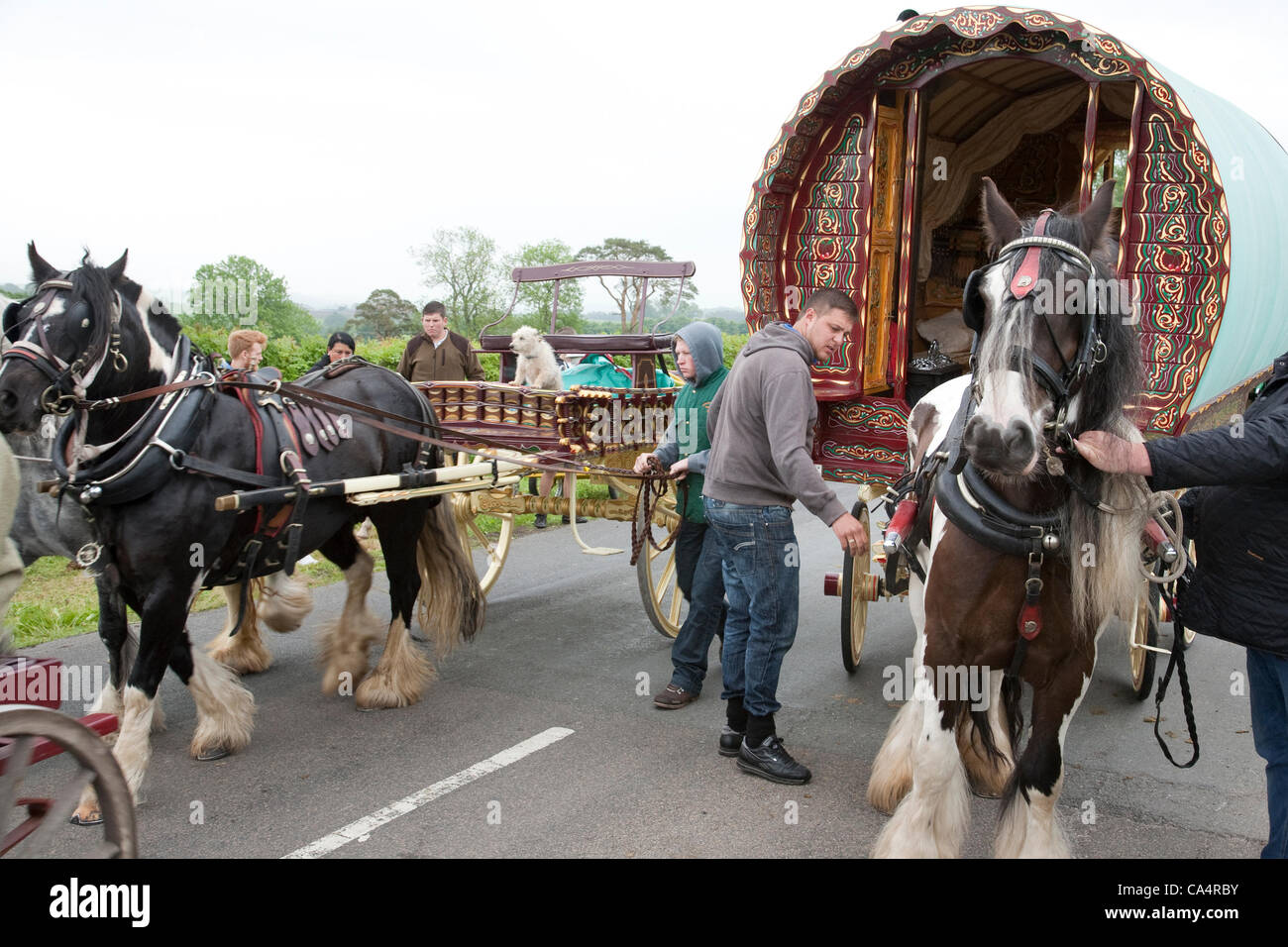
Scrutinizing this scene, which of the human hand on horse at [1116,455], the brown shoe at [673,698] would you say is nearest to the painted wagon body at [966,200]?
the human hand on horse at [1116,455]

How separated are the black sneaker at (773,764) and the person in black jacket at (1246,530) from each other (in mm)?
1638

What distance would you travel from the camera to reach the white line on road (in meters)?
3.38

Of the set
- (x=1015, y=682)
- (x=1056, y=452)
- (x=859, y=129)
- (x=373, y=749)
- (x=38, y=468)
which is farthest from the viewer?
(x=859, y=129)

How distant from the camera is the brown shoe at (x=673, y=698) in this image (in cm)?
471

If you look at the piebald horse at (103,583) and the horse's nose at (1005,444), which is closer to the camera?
the horse's nose at (1005,444)

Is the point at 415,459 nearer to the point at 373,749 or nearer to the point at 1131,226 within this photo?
the point at 373,749

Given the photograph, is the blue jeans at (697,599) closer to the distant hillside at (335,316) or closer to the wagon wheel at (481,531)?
the wagon wheel at (481,531)

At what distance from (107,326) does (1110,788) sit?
14.2ft

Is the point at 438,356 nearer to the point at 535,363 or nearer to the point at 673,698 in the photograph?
the point at 535,363

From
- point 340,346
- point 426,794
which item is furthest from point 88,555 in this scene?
point 340,346

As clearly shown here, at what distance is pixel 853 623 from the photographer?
5039 mm

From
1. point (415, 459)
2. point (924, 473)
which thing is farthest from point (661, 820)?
point (415, 459)

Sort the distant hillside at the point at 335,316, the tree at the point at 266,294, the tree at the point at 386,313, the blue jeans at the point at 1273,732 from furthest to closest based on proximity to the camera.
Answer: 1. the tree at the point at 386,313
2. the distant hillside at the point at 335,316
3. the tree at the point at 266,294
4. the blue jeans at the point at 1273,732

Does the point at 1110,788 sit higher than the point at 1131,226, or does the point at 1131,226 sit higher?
the point at 1131,226
